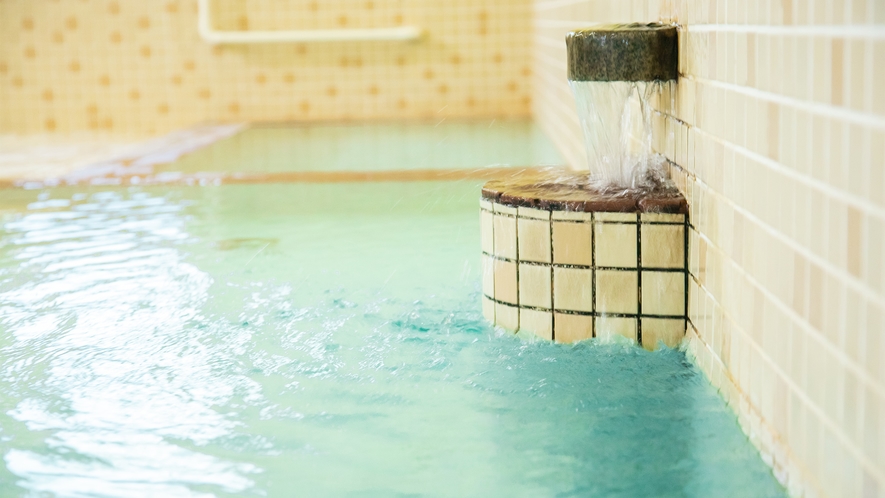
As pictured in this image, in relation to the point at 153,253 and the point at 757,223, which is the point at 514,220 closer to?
the point at 757,223

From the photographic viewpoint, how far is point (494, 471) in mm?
1515

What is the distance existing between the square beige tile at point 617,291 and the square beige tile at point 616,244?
21mm

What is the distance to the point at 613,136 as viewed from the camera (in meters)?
2.35

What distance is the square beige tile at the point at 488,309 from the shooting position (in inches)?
90.7

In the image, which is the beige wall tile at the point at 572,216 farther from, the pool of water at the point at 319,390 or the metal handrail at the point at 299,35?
the metal handrail at the point at 299,35

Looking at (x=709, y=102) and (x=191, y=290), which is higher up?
(x=709, y=102)

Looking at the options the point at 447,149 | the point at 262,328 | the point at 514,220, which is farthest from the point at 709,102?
the point at 447,149

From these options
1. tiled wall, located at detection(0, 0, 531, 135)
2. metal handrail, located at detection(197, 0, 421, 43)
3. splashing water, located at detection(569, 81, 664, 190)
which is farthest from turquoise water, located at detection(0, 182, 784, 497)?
tiled wall, located at detection(0, 0, 531, 135)

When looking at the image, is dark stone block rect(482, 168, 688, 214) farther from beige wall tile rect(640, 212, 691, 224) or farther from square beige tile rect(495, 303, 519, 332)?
square beige tile rect(495, 303, 519, 332)

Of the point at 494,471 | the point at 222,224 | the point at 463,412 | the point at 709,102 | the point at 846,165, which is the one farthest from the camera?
the point at 222,224

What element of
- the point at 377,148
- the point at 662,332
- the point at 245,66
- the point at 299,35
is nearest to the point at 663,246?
the point at 662,332

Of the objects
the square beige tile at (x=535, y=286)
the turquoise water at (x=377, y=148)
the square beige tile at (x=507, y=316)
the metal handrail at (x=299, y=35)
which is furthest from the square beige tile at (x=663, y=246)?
the metal handrail at (x=299, y=35)

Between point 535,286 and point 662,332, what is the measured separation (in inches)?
11.0

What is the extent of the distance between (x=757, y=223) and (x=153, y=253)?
2161 mm
